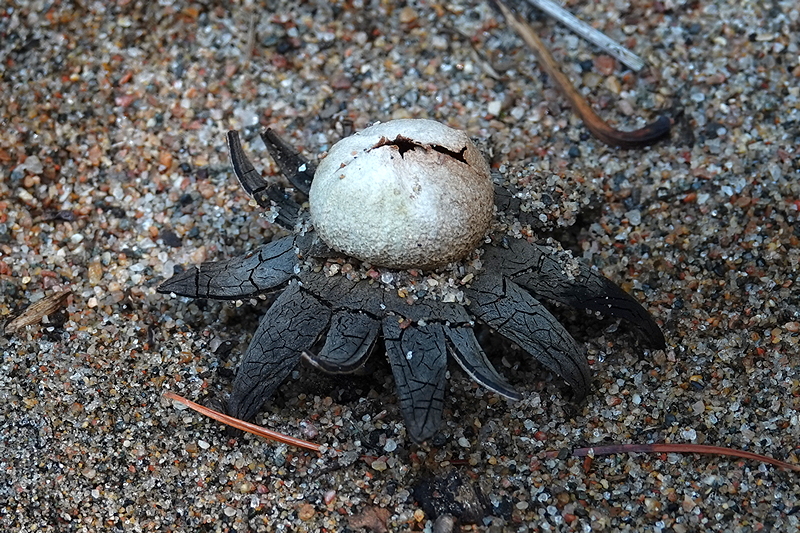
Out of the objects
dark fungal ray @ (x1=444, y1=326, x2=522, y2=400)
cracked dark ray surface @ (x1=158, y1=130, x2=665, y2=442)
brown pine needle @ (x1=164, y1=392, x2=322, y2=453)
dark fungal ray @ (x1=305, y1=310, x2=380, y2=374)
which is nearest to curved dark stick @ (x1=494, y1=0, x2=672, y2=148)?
cracked dark ray surface @ (x1=158, y1=130, x2=665, y2=442)

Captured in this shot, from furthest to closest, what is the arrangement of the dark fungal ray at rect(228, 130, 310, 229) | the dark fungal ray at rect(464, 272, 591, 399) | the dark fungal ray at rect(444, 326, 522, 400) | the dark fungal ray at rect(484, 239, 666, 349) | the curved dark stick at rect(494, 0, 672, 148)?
the curved dark stick at rect(494, 0, 672, 148)
the dark fungal ray at rect(228, 130, 310, 229)
the dark fungal ray at rect(484, 239, 666, 349)
the dark fungal ray at rect(464, 272, 591, 399)
the dark fungal ray at rect(444, 326, 522, 400)

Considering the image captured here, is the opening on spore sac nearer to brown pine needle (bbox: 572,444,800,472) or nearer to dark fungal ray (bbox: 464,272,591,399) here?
dark fungal ray (bbox: 464,272,591,399)

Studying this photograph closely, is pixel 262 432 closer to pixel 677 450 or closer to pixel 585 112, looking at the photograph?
pixel 677 450

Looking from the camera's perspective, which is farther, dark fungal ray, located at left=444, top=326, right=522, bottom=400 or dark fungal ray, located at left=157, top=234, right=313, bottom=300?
dark fungal ray, located at left=157, top=234, right=313, bottom=300

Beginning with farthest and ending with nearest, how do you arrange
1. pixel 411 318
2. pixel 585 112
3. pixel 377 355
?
pixel 585 112 < pixel 377 355 < pixel 411 318

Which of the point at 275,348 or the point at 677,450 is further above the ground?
the point at 275,348

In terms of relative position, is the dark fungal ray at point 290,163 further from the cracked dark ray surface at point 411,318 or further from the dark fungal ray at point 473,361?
the dark fungal ray at point 473,361

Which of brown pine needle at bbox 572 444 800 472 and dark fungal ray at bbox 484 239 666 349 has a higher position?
dark fungal ray at bbox 484 239 666 349

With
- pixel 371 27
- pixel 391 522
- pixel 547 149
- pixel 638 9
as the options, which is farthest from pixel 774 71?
pixel 391 522

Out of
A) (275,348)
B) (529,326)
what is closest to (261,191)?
(275,348)
